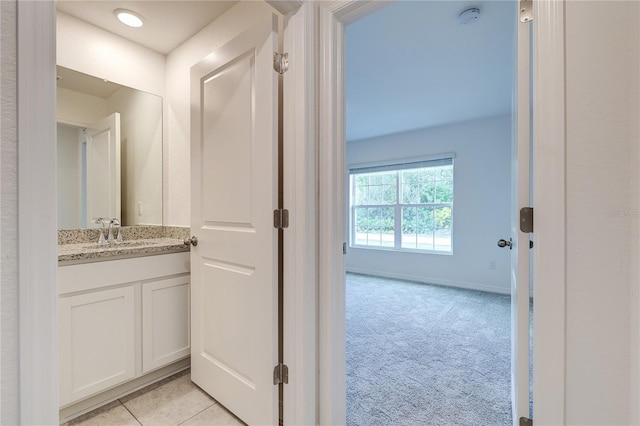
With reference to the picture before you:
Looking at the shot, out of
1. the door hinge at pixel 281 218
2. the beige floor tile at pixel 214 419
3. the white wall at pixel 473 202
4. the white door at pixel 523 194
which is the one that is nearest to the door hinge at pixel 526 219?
the white door at pixel 523 194

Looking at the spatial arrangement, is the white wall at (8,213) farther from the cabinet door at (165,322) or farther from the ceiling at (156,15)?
the ceiling at (156,15)

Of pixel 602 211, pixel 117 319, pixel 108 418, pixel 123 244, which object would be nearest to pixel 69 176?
pixel 123 244

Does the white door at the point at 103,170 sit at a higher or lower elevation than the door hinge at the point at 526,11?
lower

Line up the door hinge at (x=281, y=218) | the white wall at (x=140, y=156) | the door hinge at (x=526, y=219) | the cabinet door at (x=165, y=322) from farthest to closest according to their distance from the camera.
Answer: the white wall at (x=140, y=156) < the cabinet door at (x=165, y=322) < the door hinge at (x=281, y=218) < the door hinge at (x=526, y=219)

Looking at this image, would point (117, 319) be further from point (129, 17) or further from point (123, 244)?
point (129, 17)

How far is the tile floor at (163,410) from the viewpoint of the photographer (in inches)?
58.9

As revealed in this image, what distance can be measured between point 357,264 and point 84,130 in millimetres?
4411

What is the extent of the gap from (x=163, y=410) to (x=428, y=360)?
175 centimetres

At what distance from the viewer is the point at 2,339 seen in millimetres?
536

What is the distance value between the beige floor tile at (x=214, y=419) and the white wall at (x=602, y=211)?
4.73 feet

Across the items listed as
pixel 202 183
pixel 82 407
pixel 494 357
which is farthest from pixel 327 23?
pixel 494 357

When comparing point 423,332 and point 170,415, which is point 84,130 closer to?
point 170,415

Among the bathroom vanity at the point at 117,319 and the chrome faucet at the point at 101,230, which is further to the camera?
the chrome faucet at the point at 101,230

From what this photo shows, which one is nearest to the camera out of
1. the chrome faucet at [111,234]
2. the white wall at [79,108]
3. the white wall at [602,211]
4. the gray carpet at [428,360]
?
the white wall at [602,211]
